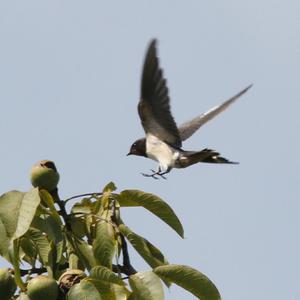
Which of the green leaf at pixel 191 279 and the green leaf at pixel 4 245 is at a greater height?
the green leaf at pixel 4 245

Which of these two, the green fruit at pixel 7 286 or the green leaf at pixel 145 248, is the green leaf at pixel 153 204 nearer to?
the green leaf at pixel 145 248

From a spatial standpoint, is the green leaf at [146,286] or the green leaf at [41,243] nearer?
the green leaf at [146,286]

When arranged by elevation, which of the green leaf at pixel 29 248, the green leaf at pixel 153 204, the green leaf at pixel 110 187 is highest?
the green leaf at pixel 110 187

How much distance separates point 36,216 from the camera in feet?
12.3

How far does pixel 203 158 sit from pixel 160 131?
49 centimetres

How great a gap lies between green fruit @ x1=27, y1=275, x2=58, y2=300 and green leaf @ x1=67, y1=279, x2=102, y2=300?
0.14 metres

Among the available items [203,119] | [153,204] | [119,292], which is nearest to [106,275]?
[119,292]

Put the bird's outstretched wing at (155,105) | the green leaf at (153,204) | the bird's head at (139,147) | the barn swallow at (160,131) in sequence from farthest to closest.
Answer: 1. the bird's head at (139,147)
2. the barn swallow at (160,131)
3. the bird's outstretched wing at (155,105)
4. the green leaf at (153,204)

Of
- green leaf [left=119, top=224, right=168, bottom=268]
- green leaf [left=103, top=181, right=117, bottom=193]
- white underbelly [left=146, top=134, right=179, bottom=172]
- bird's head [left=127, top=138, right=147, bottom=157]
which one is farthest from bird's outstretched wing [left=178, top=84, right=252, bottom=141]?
green leaf [left=119, top=224, right=168, bottom=268]

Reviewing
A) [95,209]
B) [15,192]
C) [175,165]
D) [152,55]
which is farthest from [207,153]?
[15,192]

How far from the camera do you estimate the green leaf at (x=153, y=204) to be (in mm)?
4016

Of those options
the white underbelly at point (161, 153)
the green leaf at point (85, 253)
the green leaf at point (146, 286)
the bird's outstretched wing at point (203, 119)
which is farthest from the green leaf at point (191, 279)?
the bird's outstretched wing at point (203, 119)

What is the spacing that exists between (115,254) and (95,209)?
0.36 metres

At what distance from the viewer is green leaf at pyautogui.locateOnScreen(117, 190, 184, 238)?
4.02 m
